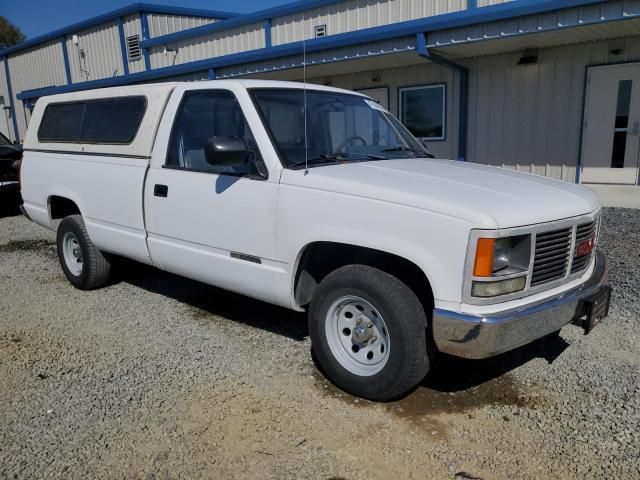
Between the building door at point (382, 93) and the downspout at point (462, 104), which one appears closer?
the downspout at point (462, 104)

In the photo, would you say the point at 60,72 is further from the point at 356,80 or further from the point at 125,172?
the point at 125,172

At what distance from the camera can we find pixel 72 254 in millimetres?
5727

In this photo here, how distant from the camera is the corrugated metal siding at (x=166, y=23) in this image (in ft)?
67.1

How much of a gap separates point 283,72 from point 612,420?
38.8ft

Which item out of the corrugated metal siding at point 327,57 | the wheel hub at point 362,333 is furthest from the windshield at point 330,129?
the corrugated metal siding at point 327,57

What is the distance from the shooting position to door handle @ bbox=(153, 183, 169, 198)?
4.25 metres

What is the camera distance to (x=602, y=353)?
3918 millimetres

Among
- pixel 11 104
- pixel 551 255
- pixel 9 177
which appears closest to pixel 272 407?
pixel 551 255

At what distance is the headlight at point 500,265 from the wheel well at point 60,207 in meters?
4.48

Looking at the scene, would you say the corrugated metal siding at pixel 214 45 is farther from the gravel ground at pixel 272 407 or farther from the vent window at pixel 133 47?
the gravel ground at pixel 272 407

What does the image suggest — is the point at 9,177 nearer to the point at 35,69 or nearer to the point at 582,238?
the point at 582,238

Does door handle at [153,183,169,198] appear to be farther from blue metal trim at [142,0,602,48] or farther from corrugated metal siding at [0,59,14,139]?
corrugated metal siding at [0,59,14,139]

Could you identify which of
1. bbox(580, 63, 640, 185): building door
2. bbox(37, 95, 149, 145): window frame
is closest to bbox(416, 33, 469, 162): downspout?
bbox(580, 63, 640, 185): building door

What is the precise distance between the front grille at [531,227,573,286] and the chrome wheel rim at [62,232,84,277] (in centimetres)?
456
